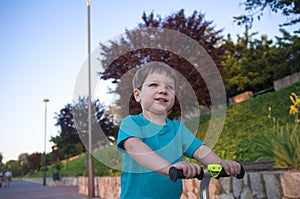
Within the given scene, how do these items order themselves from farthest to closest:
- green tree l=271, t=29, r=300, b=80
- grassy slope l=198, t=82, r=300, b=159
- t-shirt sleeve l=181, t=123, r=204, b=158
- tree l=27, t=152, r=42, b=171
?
tree l=27, t=152, r=42, b=171
green tree l=271, t=29, r=300, b=80
grassy slope l=198, t=82, r=300, b=159
t-shirt sleeve l=181, t=123, r=204, b=158

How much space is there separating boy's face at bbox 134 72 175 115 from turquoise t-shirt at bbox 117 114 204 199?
0.09m

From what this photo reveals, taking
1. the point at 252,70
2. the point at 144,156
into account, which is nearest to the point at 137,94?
the point at 144,156

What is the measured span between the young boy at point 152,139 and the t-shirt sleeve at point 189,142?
0.15ft

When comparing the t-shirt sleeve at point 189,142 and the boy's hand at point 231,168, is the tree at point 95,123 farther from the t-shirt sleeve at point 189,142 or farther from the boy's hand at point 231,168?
the boy's hand at point 231,168

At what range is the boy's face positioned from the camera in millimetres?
1515

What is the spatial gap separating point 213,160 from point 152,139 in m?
0.31

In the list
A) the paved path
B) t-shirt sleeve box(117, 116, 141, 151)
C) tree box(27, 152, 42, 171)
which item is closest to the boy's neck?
t-shirt sleeve box(117, 116, 141, 151)

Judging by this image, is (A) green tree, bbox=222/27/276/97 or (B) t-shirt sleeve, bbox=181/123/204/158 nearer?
(B) t-shirt sleeve, bbox=181/123/204/158

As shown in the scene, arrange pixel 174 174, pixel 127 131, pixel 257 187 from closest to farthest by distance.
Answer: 1. pixel 174 174
2. pixel 127 131
3. pixel 257 187

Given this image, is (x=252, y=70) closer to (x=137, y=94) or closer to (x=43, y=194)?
(x=43, y=194)

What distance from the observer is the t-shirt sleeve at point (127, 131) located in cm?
145

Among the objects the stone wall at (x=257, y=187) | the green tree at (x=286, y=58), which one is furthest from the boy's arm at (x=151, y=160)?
the green tree at (x=286, y=58)

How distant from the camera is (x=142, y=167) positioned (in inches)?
58.0

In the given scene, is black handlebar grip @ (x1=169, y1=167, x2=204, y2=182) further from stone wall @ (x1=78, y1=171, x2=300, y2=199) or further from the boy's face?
stone wall @ (x1=78, y1=171, x2=300, y2=199)
